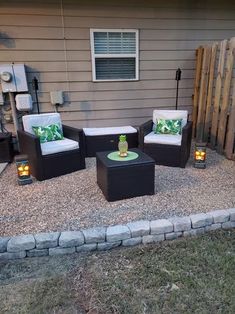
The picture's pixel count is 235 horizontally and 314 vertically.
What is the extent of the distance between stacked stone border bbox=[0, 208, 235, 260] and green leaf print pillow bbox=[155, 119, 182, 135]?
1.79m

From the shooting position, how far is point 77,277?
1944 millimetres

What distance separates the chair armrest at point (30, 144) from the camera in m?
3.29

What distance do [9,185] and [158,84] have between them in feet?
10.4

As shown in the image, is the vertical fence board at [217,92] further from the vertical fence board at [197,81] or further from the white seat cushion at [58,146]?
the white seat cushion at [58,146]

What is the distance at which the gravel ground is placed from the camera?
2521 millimetres

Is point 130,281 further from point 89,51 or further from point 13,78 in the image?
point 89,51

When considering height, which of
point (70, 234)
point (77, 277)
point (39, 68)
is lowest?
point (77, 277)

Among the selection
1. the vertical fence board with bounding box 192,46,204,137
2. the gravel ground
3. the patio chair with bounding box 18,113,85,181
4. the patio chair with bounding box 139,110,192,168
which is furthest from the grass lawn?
the vertical fence board with bounding box 192,46,204,137

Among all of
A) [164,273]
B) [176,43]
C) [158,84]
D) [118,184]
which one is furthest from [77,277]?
[176,43]

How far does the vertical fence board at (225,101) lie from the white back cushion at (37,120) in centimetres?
259

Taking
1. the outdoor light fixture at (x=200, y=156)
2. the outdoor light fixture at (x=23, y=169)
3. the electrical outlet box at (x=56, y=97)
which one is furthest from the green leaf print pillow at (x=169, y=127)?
the outdoor light fixture at (x=23, y=169)

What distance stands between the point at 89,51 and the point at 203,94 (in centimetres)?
213

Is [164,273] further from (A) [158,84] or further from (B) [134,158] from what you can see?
(A) [158,84]

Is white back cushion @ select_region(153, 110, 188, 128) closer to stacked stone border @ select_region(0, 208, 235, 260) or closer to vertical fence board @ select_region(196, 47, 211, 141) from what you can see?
vertical fence board @ select_region(196, 47, 211, 141)
